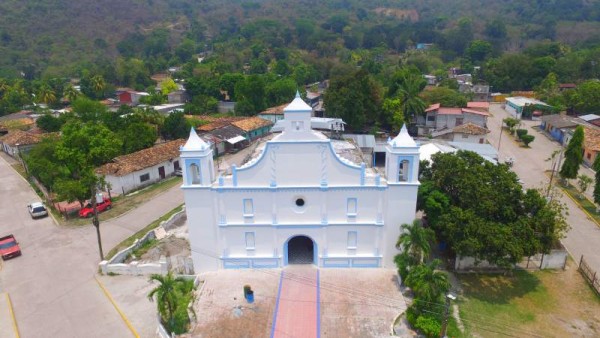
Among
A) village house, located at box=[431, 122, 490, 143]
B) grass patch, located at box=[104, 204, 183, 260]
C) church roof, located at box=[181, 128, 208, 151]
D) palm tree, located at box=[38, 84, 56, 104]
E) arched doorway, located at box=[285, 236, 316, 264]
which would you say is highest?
church roof, located at box=[181, 128, 208, 151]

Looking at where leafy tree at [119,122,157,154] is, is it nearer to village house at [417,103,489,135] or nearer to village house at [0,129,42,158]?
village house at [0,129,42,158]

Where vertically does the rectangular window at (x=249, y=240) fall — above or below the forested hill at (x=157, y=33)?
below

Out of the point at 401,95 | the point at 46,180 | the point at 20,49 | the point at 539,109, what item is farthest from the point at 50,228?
the point at 20,49

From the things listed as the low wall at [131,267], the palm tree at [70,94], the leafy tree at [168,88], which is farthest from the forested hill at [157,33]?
the low wall at [131,267]

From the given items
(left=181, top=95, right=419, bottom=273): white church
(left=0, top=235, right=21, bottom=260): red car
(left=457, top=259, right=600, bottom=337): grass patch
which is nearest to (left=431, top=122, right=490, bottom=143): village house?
(left=457, top=259, right=600, bottom=337): grass patch

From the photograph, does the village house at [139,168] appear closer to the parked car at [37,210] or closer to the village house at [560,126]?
the parked car at [37,210]

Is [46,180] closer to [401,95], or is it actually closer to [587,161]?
[401,95]
